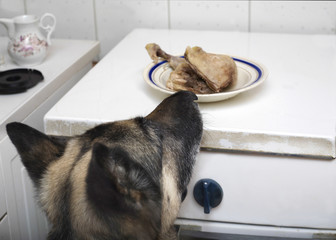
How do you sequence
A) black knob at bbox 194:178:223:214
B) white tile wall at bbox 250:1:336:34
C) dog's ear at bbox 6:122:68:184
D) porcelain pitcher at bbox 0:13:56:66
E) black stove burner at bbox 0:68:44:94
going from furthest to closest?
white tile wall at bbox 250:1:336:34 → porcelain pitcher at bbox 0:13:56:66 → black stove burner at bbox 0:68:44:94 → black knob at bbox 194:178:223:214 → dog's ear at bbox 6:122:68:184

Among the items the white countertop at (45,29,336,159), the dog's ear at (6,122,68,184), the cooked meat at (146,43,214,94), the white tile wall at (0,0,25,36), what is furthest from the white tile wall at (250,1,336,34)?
the dog's ear at (6,122,68,184)

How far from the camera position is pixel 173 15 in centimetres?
166

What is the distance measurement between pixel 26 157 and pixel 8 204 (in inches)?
12.4

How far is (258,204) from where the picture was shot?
96cm

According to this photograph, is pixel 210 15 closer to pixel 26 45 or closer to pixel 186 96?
pixel 26 45

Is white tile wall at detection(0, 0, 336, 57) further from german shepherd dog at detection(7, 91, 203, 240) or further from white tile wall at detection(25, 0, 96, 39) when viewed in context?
german shepherd dog at detection(7, 91, 203, 240)

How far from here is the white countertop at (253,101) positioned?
0.90 meters

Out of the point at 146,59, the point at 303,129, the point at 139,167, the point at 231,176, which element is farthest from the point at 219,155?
the point at 146,59

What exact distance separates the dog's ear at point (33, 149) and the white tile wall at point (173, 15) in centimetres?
97

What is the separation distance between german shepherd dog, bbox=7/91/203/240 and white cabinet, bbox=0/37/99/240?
0.23m

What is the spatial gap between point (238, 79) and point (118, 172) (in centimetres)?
55

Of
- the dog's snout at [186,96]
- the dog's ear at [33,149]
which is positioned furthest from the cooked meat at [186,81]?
the dog's ear at [33,149]

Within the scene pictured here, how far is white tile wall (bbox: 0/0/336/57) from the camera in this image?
158 cm

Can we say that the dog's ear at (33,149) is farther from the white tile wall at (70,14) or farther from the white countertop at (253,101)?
the white tile wall at (70,14)
